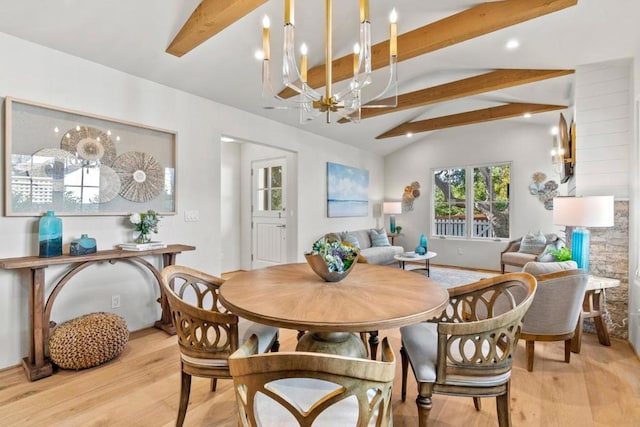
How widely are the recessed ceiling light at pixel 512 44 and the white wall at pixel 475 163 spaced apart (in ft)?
10.3

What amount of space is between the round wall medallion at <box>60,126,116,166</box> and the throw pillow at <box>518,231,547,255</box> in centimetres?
552

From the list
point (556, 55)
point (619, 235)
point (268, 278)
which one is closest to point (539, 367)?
point (619, 235)

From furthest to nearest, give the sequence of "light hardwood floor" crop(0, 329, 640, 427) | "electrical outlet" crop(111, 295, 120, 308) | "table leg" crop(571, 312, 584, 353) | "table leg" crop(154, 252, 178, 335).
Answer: "table leg" crop(154, 252, 178, 335) < "electrical outlet" crop(111, 295, 120, 308) < "table leg" crop(571, 312, 584, 353) < "light hardwood floor" crop(0, 329, 640, 427)

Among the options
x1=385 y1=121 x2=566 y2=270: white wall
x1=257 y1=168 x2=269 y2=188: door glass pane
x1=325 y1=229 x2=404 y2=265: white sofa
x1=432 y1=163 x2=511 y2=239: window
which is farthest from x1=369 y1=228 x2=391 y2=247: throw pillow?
x1=257 y1=168 x2=269 y2=188: door glass pane

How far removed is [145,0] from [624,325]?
15.5 feet

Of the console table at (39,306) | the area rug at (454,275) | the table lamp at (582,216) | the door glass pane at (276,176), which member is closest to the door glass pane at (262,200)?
the door glass pane at (276,176)

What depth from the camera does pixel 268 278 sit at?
1.92m

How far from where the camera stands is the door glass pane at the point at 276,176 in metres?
5.41

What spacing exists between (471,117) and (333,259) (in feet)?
16.0

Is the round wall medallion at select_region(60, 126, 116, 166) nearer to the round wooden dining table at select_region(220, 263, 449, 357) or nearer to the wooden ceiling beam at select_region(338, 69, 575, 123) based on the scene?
the round wooden dining table at select_region(220, 263, 449, 357)

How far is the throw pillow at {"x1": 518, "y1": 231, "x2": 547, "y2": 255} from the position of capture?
187 inches

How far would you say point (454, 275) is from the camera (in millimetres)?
5539

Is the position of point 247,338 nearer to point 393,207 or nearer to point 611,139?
point 611,139

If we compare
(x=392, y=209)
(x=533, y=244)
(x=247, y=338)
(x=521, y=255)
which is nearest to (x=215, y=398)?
(x=247, y=338)
